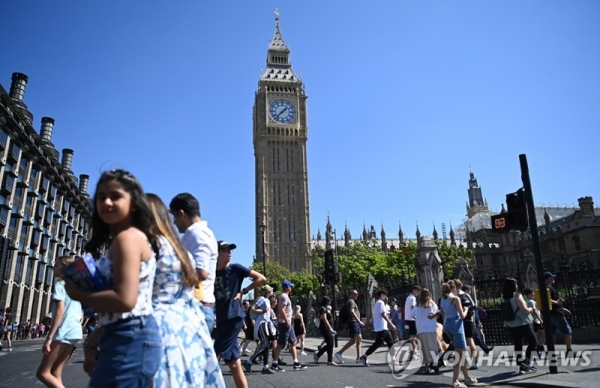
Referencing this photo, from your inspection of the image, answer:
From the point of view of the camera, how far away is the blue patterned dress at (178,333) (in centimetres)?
221

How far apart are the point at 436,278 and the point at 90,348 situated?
1441 centimetres

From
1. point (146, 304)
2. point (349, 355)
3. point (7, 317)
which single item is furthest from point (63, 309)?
point (7, 317)

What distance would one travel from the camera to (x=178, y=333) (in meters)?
2.29

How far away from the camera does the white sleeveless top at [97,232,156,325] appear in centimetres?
209

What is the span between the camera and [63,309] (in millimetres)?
5148

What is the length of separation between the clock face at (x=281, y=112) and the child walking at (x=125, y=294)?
8743 cm

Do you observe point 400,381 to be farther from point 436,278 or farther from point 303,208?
point 303,208

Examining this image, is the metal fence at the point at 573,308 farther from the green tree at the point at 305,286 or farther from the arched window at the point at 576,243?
the arched window at the point at 576,243

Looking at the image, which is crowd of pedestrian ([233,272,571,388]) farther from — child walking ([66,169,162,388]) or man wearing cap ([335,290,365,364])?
child walking ([66,169,162,388])

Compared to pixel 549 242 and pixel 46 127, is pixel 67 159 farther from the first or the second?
pixel 549 242

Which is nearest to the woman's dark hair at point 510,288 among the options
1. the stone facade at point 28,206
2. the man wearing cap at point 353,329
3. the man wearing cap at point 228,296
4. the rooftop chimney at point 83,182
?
the man wearing cap at point 353,329

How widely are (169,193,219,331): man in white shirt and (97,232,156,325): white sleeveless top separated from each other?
1.11 meters

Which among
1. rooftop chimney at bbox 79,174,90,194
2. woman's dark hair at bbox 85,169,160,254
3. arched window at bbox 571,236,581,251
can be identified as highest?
rooftop chimney at bbox 79,174,90,194

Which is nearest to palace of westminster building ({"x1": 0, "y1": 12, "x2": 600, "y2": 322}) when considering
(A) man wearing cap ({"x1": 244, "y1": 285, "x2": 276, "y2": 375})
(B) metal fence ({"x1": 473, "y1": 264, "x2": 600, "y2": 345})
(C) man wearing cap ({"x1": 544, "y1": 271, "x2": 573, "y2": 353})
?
(B) metal fence ({"x1": 473, "y1": 264, "x2": 600, "y2": 345})
